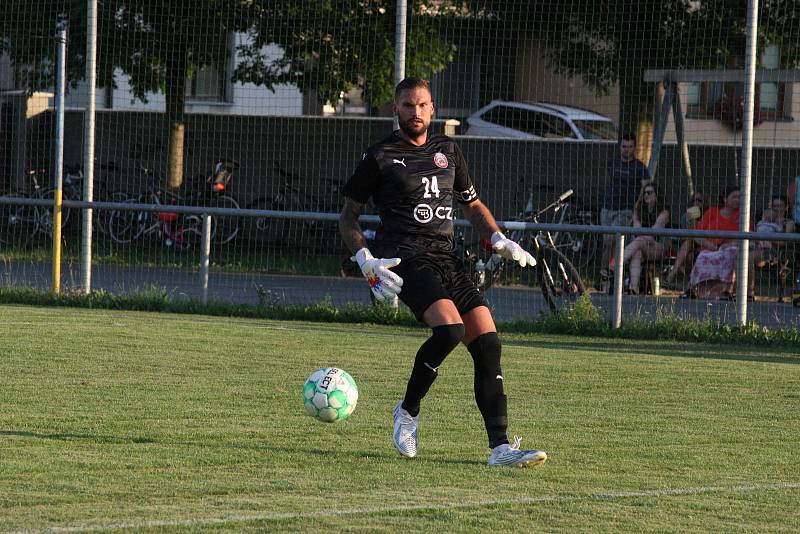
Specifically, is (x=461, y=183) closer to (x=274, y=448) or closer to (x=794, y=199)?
(x=274, y=448)

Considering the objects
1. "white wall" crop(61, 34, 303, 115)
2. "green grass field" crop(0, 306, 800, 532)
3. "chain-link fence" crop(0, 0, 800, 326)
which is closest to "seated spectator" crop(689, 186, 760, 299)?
"chain-link fence" crop(0, 0, 800, 326)

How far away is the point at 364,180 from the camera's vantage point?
729cm

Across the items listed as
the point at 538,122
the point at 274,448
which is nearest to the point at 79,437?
the point at 274,448

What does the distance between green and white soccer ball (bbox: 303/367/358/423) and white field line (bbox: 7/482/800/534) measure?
1740 mm

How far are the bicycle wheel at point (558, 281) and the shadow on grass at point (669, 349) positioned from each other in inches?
43.1

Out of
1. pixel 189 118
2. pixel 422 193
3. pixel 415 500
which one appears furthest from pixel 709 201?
pixel 415 500

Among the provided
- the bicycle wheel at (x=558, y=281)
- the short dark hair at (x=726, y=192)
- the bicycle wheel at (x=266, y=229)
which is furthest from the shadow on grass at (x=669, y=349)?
the bicycle wheel at (x=266, y=229)

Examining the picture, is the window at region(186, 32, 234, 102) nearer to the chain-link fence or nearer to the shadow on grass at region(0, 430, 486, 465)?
the chain-link fence

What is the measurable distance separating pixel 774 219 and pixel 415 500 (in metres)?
12.2

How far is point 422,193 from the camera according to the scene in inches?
286

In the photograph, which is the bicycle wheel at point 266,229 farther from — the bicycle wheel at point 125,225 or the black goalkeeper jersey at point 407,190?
the black goalkeeper jersey at point 407,190

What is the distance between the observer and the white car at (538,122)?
20.2 meters

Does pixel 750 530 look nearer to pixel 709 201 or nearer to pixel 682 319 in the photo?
pixel 682 319

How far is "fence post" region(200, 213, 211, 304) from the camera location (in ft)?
47.3
